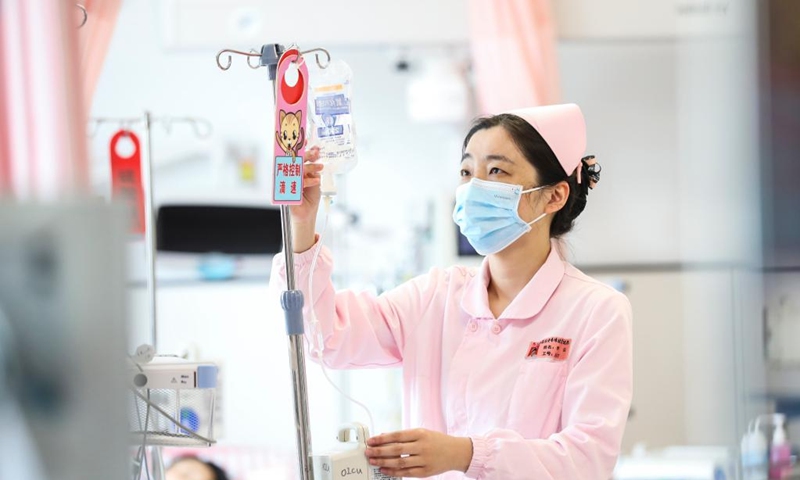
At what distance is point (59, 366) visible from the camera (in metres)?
0.65

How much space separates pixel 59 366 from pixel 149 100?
4364 mm

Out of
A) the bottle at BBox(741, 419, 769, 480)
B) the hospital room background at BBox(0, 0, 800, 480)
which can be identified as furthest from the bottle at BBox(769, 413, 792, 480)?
the hospital room background at BBox(0, 0, 800, 480)

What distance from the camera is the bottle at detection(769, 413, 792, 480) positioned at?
196 cm

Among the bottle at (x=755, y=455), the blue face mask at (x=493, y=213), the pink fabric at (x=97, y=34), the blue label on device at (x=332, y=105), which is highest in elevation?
the pink fabric at (x=97, y=34)

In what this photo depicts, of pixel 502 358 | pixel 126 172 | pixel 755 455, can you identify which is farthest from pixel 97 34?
pixel 755 455

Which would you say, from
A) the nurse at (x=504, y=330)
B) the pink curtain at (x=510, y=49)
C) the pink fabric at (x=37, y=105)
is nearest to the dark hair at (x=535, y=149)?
the nurse at (x=504, y=330)

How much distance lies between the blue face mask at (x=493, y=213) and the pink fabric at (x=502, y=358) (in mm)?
79

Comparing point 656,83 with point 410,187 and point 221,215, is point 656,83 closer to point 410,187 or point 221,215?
point 410,187

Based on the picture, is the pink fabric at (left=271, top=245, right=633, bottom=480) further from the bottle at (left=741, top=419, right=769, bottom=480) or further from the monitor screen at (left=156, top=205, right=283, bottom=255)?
the monitor screen at (left=156, top=205, right=283, bottom=255)

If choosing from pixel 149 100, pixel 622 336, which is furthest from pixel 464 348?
pixel 149 100

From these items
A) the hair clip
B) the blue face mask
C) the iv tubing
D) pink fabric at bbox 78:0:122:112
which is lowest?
the iv tubing

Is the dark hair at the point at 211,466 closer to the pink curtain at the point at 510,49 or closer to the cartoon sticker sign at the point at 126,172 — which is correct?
the cartoon sticker sign at the point at 126,172

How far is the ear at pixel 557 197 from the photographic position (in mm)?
1819

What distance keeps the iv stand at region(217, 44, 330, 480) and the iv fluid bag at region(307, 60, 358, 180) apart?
13 cm
